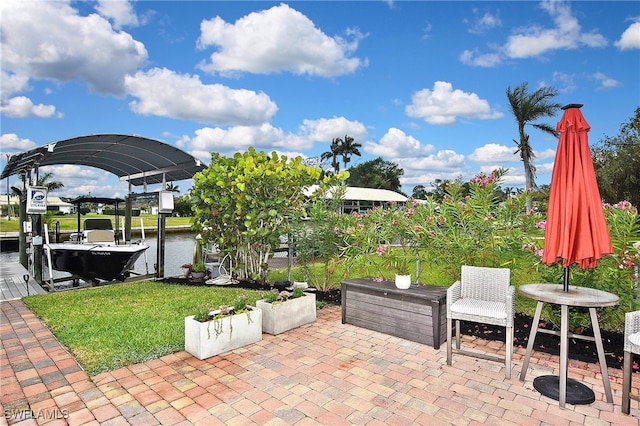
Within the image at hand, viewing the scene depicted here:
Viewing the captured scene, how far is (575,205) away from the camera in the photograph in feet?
9.11

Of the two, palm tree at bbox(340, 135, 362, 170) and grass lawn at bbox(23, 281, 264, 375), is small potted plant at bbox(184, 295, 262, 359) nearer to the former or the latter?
grass lawn at bbox(23, 281, 264, 375)

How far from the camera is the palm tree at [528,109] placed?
21281mm

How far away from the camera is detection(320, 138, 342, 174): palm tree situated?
4234 cm

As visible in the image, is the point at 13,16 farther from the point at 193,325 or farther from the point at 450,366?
the point at 450,366

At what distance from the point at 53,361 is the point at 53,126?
6.73 metres

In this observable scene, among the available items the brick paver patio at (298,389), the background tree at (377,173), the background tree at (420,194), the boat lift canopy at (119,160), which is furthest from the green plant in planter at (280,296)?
the background tree at (377,173)

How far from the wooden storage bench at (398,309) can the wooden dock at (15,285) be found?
18.2 feet

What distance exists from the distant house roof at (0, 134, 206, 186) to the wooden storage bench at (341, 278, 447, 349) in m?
4.79

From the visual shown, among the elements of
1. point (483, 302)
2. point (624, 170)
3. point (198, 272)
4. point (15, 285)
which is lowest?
point (15, 285)

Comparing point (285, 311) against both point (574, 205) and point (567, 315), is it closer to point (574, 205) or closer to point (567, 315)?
point (567, 315)

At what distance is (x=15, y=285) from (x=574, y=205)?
353 inches

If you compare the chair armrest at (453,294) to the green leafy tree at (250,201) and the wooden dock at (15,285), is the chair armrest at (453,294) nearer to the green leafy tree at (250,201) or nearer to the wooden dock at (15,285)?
the green leafy tree at (250,201)

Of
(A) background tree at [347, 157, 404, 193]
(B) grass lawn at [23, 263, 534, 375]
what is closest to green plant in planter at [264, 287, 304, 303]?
(B) grass lawn at [23, 263, 534, 375]

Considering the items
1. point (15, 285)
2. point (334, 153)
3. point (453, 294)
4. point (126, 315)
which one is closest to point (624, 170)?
point (453, 294)
